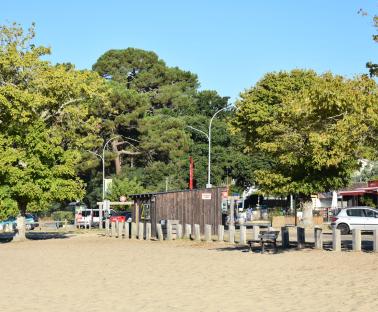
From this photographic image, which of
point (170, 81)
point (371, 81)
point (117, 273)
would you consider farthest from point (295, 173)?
point (170, 81)

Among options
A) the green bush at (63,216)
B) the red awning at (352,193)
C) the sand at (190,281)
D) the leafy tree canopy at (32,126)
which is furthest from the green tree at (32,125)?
the green bush at (63,216)

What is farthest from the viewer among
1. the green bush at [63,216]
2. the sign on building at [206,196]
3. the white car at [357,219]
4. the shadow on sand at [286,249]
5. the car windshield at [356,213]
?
the green bush at [63,216]

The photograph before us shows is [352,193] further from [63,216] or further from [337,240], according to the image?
[337,240]

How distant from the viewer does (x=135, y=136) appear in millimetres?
82312

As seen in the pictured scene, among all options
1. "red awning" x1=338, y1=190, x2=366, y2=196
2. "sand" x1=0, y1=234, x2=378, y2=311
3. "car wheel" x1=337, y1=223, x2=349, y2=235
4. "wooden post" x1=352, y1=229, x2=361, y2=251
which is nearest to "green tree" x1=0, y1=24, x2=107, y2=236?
"sand" x1=0, y1=234, x2=378, y2=311

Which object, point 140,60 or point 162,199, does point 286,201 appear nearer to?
point 140,60

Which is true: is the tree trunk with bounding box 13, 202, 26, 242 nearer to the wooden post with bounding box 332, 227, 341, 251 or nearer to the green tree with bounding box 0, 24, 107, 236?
the green tree with bounding box 0, 24, 107, 236

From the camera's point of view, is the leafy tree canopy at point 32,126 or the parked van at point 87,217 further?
the parked van at point 87,217

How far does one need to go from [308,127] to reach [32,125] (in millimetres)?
18943

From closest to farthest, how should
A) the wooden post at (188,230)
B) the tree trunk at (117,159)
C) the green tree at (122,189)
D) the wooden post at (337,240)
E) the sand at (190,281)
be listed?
the sand at (190,281) → the wooden post at (337,240) → the wooden post at (188,230) → the green tree at (122,189) → the tree trunk at (117,159)

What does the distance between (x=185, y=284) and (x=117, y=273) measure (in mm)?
3525

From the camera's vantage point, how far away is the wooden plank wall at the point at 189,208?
35.9 m

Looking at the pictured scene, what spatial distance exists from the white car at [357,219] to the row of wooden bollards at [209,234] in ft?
24.4

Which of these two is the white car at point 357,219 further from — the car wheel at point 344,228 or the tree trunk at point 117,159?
the tree trunk at point 117,159
